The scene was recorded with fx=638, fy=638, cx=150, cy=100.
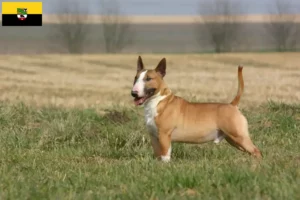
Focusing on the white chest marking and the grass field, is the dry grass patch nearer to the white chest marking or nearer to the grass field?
the grass field

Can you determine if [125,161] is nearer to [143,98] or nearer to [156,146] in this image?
[156,146]

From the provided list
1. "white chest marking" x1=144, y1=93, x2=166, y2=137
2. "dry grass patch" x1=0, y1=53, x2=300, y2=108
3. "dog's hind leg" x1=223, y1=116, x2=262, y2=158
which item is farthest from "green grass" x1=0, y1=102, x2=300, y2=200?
"dry grass patch" x1=0, y1=53, x2=300, y2=108

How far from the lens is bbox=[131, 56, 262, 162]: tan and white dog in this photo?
8055mm

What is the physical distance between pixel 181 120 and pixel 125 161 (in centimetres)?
93

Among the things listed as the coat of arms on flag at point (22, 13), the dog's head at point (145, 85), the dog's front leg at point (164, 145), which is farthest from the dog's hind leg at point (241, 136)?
the coat of arms on flag at point (22, 13)

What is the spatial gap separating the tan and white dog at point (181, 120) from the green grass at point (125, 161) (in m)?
0.26

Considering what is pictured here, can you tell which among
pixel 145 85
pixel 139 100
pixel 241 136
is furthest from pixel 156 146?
pixel 241 136

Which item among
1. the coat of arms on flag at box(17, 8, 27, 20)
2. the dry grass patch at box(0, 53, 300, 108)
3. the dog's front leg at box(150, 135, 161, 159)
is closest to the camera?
the dog's front leg at box(150, 135, 161, 159)

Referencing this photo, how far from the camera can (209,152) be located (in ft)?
29.1

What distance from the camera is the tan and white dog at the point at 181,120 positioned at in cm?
805

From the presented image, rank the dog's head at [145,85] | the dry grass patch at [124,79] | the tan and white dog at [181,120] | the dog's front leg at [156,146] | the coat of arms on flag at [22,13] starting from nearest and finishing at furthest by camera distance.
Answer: the dog's head at [145,85] < the tan and white dog at [181,120] < the dog's front leg at [156,146] < the dry grass patch at [124,79] < the coat of arms on flag at [22,13]

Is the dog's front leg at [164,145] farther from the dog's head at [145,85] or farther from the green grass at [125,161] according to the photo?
the dog's head at [145,85]

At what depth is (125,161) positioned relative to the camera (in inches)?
311

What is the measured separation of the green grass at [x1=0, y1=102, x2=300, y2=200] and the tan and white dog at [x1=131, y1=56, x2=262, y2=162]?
0.85 feet
